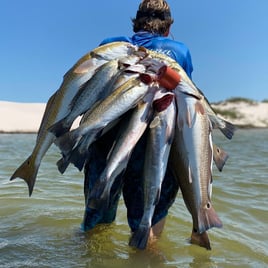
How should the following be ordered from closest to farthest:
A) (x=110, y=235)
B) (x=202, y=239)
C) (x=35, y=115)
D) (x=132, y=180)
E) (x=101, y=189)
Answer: (x=101, y=189) < (x=202, y=239) < (x=132, y=180) < (x=110, y=235) < (x=35, y=115)

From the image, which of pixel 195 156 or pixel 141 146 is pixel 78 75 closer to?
pixel 141 146

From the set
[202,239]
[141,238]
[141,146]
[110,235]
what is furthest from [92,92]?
[110,235]

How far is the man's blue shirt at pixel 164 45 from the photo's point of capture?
3.51m

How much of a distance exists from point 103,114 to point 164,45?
2.65 feet

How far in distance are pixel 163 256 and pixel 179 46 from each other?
5.39 ft

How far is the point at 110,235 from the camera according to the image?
4430 millimetres

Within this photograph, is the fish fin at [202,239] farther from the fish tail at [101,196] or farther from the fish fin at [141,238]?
the fish tail at [101,196]

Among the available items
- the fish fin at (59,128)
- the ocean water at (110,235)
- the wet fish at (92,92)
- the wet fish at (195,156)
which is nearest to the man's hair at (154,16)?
the wet fish at (92,92)

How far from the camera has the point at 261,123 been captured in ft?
126

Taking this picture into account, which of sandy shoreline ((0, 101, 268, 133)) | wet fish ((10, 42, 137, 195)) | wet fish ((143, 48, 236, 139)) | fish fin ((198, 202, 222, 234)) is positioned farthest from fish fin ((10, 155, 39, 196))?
sandy shoreline ((0, 101, 268, 133))

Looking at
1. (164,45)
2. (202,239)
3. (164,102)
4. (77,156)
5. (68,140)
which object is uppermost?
(164,45)

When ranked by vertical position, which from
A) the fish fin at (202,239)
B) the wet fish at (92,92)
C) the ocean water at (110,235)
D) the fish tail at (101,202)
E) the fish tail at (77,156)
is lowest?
the ocean water at (110,235)

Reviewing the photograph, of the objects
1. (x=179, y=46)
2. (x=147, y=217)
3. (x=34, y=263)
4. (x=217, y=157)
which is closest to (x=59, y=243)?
(x=34, y=263)

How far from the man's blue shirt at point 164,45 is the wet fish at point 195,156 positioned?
0.46m
